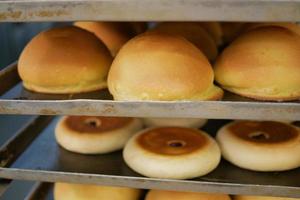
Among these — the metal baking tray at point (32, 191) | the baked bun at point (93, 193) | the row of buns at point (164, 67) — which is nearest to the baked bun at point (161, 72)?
the row of buns at point (164, 67)

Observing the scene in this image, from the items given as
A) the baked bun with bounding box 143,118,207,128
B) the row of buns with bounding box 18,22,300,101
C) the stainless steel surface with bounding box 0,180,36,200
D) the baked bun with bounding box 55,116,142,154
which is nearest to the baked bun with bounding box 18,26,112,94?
the row of buns with bounding box 18,22,300,101

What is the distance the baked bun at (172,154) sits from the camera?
101cm

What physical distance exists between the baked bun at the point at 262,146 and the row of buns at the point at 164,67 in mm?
195

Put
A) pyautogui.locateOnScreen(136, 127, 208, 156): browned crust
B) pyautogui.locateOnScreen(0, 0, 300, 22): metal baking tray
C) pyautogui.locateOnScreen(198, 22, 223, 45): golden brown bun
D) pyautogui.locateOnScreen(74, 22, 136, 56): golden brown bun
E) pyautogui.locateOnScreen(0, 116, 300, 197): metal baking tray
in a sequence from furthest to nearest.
Result: pyautogui.locateOnScreen(198, 22, 223, 45): golden brown bun < pyautogui.locateOnScreen(74, 22, 136, 56): golden brown bun < pyautogui.locateOnScreen(136, 127, 208, 156): browned crust < pyautogui.locateOnScreen(0, 116, 300, 197): metal baking tray < pyautogui.locateOnScreen(0, 0, 300, 22): metal baking tray

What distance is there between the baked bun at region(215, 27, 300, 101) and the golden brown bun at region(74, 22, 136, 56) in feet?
1.50

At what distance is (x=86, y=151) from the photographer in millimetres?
1179

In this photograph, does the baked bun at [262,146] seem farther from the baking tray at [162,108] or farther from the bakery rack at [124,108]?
the baking tray at [162,108]

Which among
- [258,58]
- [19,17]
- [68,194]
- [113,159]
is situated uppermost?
[19,17]

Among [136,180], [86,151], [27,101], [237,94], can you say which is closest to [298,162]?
[237,94]

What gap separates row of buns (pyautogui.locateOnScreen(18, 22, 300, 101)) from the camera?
91 centimetres

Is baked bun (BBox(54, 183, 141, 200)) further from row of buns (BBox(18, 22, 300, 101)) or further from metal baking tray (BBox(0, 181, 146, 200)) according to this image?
row of buns (BBox(18, 22, 300, 101))

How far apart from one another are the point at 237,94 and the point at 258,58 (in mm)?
112

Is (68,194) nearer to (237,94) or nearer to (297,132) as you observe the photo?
(237,94)

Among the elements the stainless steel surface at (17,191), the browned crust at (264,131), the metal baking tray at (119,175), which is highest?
the browned crust at (264,131)
